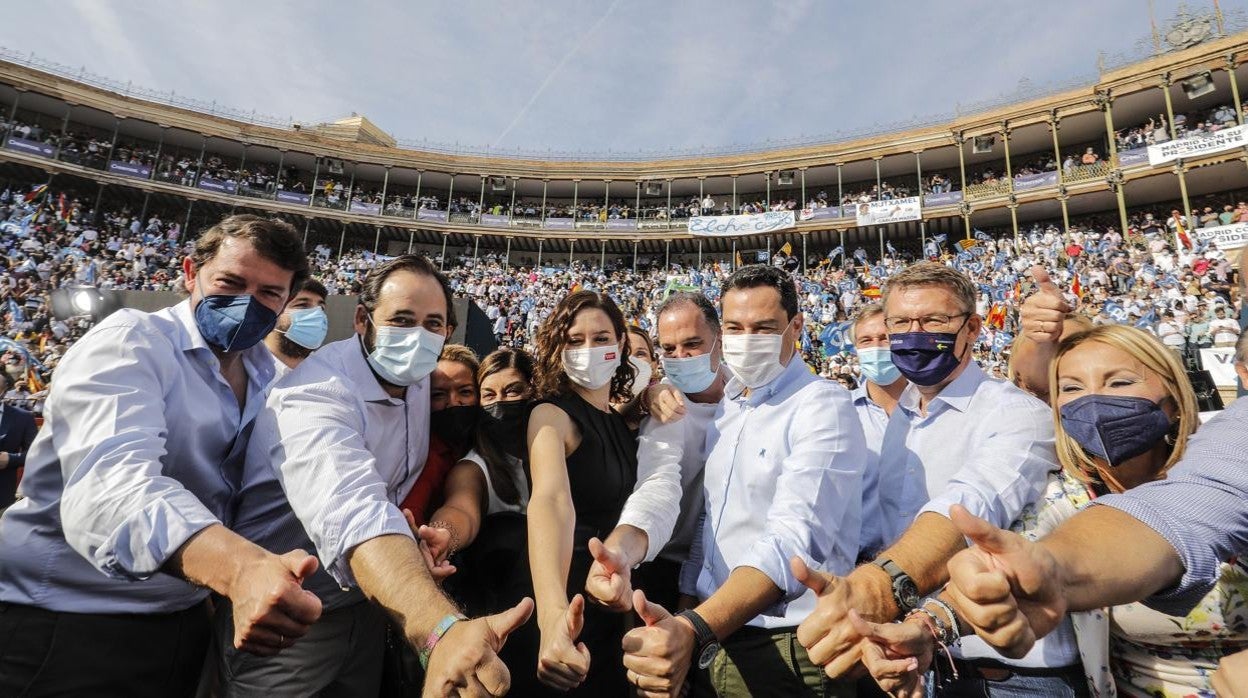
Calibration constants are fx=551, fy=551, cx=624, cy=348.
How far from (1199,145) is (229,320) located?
29.1 m

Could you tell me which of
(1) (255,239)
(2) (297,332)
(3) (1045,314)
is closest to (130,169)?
(2) (297,332)

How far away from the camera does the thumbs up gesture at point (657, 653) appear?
1539 mm

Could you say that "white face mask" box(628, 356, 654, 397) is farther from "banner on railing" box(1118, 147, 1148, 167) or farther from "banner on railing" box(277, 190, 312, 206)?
"banner on railing" box(277, 190, 312, 206)

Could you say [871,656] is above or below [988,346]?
below

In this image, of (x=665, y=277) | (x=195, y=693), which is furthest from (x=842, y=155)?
(x=195, y=693)

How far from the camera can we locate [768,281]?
2.68m

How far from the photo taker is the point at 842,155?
→ 2678 cm

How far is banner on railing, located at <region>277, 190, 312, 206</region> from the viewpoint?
28.1 metres

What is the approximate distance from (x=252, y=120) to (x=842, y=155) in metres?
29.9

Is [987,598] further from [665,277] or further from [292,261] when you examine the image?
[665,277]

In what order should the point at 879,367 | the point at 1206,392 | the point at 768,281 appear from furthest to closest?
the point at 1206,392 → the point at 879,367 → the point at 768,281

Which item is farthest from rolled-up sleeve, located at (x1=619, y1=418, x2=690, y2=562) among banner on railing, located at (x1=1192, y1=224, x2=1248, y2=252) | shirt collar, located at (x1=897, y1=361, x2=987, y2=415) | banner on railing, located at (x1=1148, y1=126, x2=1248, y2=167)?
banner on railing, located at (x1=1148, y1=126, x2=1248, y2=167)

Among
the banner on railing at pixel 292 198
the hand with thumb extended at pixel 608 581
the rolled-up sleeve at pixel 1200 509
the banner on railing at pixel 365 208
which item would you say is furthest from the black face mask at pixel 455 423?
the banner on railing at pixel 292 198

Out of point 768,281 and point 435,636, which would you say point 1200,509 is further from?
point 435,636
